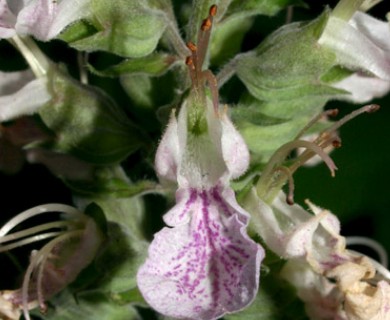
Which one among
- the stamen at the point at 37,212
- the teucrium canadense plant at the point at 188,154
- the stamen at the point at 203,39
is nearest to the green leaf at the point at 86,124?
the teucrium canadense plant at the point at 188,154

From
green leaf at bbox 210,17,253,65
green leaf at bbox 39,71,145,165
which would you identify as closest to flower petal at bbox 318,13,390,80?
green leaf at bbox 210,17,253,65

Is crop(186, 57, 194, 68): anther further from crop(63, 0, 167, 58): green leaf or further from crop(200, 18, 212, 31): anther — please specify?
crop(63, 0, 167, 58): green leaf

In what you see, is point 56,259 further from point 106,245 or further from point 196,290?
point 196,290

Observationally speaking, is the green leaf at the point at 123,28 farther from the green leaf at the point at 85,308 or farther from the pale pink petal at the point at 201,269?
the green leaf at the point at 85,308

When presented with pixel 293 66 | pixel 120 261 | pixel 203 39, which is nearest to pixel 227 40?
pixel 293 66

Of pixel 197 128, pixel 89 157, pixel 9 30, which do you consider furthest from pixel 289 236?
pixel 9 30

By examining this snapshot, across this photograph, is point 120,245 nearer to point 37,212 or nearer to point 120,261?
point 120,261

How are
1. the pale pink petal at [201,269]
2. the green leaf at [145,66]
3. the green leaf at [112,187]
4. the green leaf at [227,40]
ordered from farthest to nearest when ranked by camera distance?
the green leaf at [227,40] → the green leaf at [112,187] → the green leaf at [145,66] → the pale pink petal at [201,269]

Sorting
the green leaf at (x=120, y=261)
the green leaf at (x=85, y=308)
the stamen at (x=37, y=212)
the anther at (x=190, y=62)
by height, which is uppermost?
the anther at (x=190, y=62)
